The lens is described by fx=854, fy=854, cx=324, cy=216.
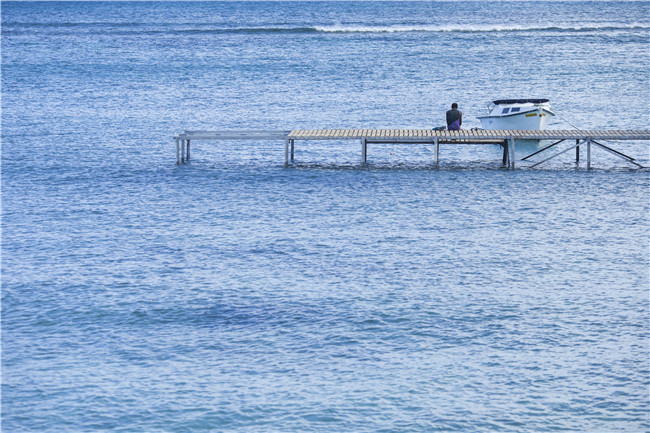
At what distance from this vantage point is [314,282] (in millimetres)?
20547

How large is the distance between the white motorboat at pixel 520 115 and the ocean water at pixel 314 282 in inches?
54.6

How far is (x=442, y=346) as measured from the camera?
56.1 feet

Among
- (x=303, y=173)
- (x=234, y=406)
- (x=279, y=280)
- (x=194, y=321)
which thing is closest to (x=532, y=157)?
(x=303, y=173)

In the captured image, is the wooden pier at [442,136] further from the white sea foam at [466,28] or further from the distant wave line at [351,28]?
the white sea foam at [466,28]

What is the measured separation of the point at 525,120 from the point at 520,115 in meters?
0.32

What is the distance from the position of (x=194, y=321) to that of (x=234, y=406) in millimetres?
3811

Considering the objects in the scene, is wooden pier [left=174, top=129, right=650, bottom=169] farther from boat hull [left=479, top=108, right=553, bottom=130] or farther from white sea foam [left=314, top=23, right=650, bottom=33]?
white sea foam [left=314, top=23, right=650, bottom=33]

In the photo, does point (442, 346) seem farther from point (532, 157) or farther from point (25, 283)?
point (532, 157)

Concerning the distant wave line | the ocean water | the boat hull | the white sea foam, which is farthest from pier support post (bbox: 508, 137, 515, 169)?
the white sea foam

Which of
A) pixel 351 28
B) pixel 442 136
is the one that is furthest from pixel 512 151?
pixel 351 28

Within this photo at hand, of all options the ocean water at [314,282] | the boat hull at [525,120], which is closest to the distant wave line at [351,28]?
the ocean water at [314,282]

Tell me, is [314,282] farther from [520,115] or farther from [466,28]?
[466,28]

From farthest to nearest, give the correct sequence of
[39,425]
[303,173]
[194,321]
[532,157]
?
[532,157]
[303,173]
[194,321]
[39,425]

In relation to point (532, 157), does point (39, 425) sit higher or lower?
lower
